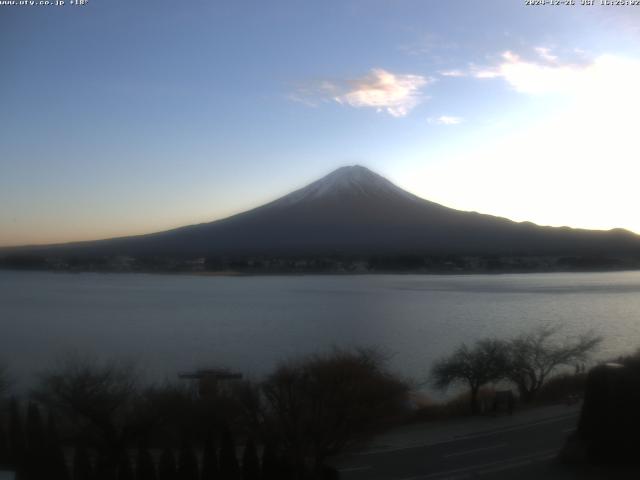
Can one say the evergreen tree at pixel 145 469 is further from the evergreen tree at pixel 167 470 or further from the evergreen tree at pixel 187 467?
the evergreen tree at pixel 187 467

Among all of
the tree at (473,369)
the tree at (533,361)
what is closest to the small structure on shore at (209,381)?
the tree at (473,369)

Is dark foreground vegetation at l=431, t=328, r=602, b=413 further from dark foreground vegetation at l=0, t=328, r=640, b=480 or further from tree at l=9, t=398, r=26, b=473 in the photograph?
tree at l=9, t=398, r=26, b=473

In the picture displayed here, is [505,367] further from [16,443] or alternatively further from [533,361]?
[16,443]

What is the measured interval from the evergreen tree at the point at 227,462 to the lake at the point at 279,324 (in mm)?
6138

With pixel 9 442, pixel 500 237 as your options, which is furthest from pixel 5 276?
pixel 9 442

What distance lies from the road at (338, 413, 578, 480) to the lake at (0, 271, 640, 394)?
443 centimetres

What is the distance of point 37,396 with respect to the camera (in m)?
7.16

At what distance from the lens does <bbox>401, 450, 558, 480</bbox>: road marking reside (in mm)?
5527

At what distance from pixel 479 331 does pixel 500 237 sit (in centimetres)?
2979

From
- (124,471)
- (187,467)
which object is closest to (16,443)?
(124,471)

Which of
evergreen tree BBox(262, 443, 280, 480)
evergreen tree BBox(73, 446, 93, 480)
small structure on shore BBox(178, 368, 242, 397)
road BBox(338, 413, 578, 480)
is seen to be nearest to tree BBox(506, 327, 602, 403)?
road BBox(338, 413, 578, 480)

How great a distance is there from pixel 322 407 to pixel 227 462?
1.46 metres

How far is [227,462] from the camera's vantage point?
4887mm

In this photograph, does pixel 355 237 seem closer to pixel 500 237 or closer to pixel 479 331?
pixel 500 237
